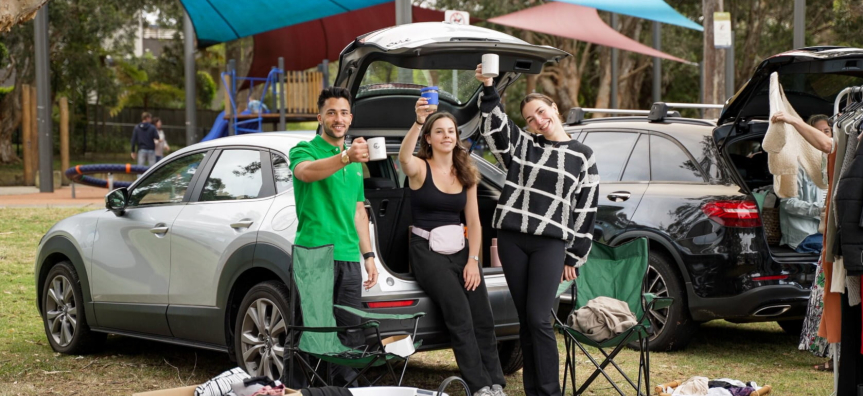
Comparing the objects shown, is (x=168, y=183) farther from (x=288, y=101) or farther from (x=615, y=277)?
(x=288, y=101)

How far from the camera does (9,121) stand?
30391 millimetres

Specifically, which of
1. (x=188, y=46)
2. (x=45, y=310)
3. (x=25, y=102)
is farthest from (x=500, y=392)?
(x=25, y=102)

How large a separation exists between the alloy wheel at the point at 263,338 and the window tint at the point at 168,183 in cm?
116

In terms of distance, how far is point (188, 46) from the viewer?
19.1 metres

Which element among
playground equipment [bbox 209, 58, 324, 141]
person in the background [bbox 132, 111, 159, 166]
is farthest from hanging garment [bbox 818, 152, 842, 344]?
person in the background [bbox 132, 111, 159, 166]

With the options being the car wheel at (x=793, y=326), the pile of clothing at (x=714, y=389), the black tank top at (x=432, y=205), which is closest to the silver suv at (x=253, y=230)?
the black tank top at (x=432, y=205)

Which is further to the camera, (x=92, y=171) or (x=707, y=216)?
(x=92, y=171)

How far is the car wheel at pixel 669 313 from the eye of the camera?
700 centimetres

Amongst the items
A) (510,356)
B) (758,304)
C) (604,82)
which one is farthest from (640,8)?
(604,82)

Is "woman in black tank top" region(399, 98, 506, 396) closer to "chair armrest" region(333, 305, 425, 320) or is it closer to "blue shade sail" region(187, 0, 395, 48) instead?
"chair armrest" region(333, 305, 425, 320)

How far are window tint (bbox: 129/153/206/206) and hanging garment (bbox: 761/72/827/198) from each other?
3.45 m

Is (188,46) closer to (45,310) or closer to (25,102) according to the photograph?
(25,102)

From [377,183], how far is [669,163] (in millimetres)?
2415

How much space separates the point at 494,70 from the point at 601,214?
293cm
